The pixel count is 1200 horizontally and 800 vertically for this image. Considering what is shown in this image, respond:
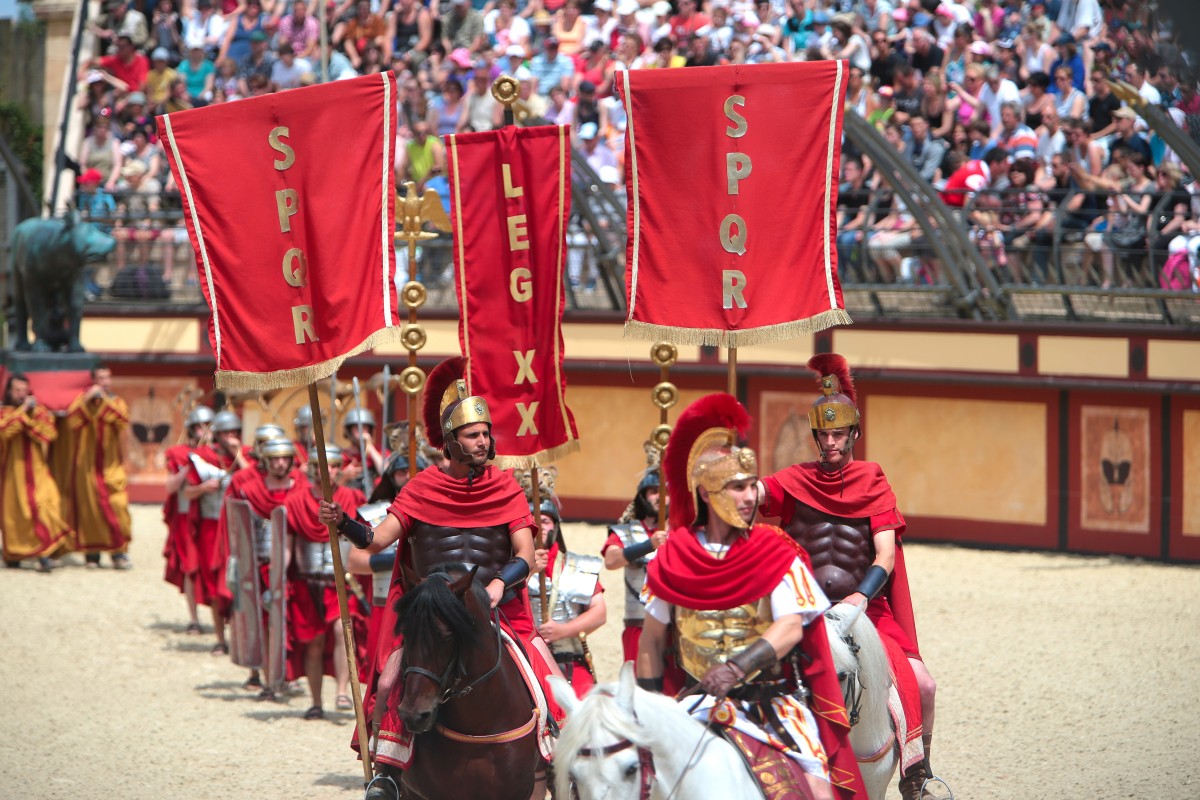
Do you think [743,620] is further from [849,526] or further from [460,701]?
[849,526]

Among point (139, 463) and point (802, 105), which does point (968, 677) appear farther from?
point (139, 463)

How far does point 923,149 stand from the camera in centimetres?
1830

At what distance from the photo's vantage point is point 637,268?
28.4 feet

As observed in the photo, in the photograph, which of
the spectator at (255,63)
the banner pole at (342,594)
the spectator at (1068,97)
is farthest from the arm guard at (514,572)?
the spectator at (255,63)

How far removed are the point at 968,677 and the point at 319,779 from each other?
490cm

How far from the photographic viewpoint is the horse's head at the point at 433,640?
6.44 metres

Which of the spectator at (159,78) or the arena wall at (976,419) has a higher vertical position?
the spectator at (159,78)

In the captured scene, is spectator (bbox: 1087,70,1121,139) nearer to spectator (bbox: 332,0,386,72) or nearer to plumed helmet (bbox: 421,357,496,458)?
spectator (bbox: 332,0,386,72)

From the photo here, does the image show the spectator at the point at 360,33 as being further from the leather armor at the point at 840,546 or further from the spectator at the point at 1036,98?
the leather armor at the point at 840,546

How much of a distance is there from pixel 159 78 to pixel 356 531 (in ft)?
57.7

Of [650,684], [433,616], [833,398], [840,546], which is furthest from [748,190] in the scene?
[650,684]

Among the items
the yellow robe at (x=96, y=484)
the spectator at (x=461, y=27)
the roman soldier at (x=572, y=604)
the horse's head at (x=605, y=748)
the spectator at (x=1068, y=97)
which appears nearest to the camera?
the horse's head at (x=605, y=748)

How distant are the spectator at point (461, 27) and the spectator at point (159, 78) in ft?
12.6

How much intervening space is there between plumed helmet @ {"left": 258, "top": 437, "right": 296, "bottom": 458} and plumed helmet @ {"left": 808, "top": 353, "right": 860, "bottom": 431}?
4.75m
